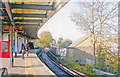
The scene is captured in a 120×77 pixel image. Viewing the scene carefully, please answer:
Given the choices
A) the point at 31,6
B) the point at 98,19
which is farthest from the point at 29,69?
the point at 98,19

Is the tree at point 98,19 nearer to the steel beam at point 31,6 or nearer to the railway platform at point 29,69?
the railway platform at point 29,69

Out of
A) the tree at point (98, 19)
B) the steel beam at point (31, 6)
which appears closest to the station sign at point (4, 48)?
the tree at point (98, 19)

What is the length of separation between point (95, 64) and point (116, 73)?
2.39 meters

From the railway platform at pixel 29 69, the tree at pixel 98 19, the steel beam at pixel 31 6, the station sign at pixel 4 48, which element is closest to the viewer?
the steel beam at pixel 31 6

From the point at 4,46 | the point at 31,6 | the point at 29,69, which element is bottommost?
the point at 29,69

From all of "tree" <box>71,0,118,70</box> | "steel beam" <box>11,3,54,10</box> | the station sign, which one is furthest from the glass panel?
"steel beam" <box>11,3,54,10</box>

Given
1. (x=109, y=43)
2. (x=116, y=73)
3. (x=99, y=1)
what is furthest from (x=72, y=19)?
(x=116, y=73)

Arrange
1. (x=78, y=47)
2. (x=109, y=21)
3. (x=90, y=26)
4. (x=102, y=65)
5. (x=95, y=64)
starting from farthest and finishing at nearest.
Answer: (x=78, y=47), (x=90, y=26), (x=109, y=21), (x=95, y=64), (x=102, y=65)

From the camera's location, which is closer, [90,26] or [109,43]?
[109,43]

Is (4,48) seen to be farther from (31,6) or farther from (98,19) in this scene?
(98,19)

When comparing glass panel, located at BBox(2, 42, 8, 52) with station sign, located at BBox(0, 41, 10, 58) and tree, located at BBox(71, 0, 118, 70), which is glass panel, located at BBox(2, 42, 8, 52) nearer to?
station sign, located at BBox(0, 41, 10, 58)

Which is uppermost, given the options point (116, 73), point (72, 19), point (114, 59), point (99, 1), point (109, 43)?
point (99, 1)

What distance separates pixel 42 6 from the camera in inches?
257

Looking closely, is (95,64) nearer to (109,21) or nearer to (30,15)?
(109,21)
